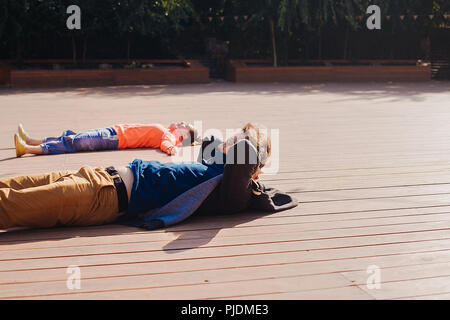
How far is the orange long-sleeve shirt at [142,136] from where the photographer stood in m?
5.62

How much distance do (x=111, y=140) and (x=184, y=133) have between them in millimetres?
803

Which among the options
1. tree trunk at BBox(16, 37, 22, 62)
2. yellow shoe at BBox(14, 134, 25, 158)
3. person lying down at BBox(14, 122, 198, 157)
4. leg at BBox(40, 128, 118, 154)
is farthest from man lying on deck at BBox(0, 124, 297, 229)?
tree trunk at BBox(16, 37, 22, 62)

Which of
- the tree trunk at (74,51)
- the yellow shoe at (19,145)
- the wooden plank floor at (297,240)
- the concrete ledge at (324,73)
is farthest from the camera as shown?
the concrete ledge at (324,73)

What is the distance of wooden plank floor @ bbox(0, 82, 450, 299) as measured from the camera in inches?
92.0

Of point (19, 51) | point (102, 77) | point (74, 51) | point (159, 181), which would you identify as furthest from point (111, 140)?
point (74, 51)

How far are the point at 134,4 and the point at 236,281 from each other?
1196 centimetres

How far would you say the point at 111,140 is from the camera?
18.2 feet

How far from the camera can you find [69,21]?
43.8 feet

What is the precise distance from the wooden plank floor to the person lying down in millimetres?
161

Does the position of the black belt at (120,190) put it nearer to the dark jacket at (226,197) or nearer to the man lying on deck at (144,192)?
the man lying on deck at (144,192)

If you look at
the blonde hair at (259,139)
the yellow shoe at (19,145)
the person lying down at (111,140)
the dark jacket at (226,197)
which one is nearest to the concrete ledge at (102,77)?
the person lying down at (111,140)

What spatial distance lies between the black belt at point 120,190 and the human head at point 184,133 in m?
2.57

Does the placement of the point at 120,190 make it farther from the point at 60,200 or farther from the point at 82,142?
the point at 82,142

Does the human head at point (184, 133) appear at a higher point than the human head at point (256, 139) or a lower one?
lower
